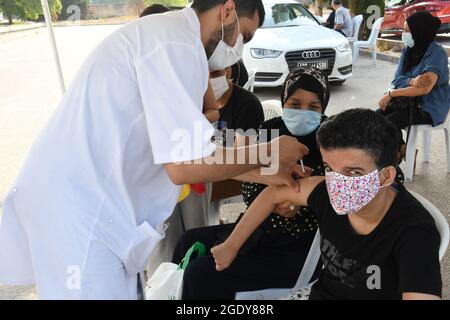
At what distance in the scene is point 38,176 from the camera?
1180mm

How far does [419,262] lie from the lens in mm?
1173

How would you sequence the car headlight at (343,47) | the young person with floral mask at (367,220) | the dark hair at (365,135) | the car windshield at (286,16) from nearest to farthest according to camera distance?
the young person with floral mask at (367,220) → the dark hair at (365,135) → the car headlight at (343,47) → the car windshield at (286,16)

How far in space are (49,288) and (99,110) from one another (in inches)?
20.0

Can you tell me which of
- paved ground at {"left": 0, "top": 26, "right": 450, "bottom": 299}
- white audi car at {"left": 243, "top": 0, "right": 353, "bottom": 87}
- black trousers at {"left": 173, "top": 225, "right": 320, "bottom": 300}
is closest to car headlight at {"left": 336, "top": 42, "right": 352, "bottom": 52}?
white audi car at {"left": 243, "top": 0, "right": 353, "bottom": 87}

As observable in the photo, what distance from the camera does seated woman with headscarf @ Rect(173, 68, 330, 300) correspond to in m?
1.73

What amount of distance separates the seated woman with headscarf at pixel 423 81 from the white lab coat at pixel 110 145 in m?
2.65

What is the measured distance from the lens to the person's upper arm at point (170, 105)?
109cm

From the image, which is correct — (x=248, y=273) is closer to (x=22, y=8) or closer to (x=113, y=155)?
(x=113, y=155)

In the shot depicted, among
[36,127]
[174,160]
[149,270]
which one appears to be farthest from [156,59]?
[36,127]

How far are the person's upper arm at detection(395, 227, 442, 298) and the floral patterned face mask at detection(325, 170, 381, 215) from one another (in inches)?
6.4

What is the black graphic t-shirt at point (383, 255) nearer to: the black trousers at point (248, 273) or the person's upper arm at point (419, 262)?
the person's upper arm at point (419, 262)

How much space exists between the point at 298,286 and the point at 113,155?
38.4 inches

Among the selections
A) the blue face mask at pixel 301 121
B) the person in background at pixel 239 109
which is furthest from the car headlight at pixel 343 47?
the blue face mask at pixel 301 121

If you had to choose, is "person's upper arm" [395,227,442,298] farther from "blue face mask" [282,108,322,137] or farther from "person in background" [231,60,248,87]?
"person in background" [231,60,248,87]
